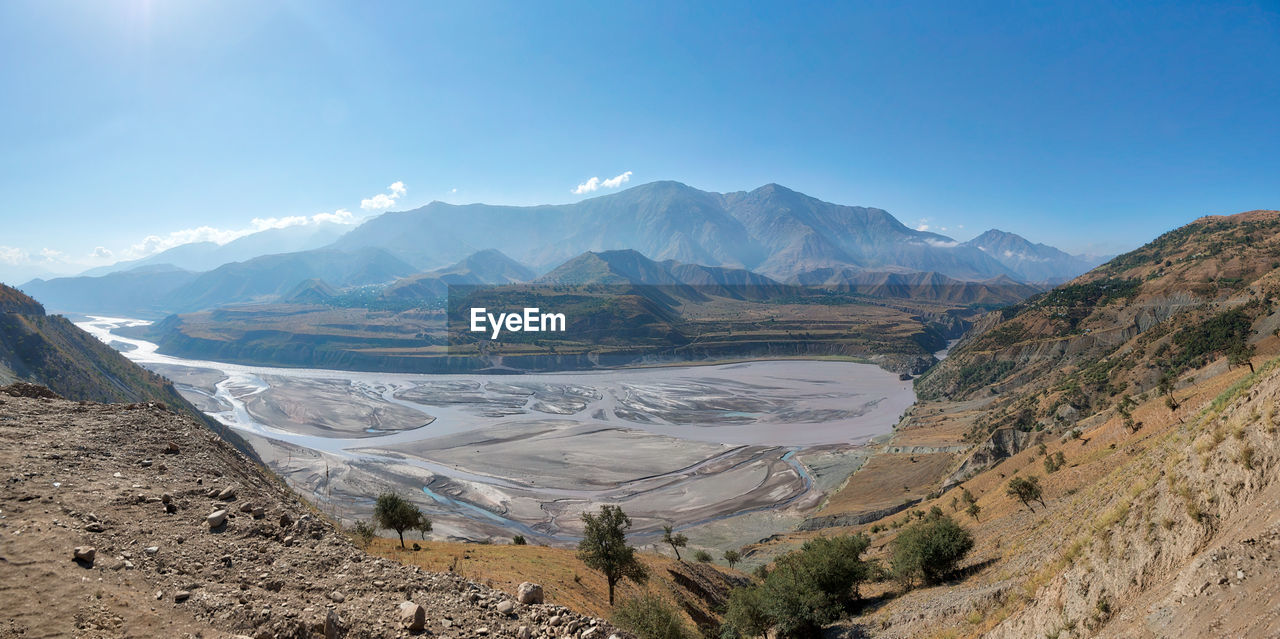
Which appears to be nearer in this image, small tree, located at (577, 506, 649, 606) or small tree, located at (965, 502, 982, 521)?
small tree, located at (577, 506, 649, 606)

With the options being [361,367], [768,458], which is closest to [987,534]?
[768,458]

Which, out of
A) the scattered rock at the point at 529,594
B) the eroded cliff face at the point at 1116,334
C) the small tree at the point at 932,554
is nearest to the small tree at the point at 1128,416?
the eroded cliff face at the point at 1116,334

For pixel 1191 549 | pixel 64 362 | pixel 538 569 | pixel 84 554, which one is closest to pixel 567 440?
pixel 538 569

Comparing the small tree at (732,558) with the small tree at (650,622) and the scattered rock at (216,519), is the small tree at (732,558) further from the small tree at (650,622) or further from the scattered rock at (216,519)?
the scattered rock at (216,519)

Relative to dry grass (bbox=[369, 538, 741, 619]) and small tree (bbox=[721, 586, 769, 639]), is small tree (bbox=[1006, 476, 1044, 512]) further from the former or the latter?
dry grass (bbox=[369, 538, 741, 619])

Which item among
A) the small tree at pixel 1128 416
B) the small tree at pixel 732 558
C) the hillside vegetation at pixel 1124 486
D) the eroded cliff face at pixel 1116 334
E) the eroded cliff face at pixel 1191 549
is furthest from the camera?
the eroded cliff face at pixel 1116 334

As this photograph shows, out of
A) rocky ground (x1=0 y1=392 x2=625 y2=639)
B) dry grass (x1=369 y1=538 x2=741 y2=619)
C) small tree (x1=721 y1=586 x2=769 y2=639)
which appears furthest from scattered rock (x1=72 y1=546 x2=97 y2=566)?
small tree (x1=721 y1=586 x2=769 y2=639)
